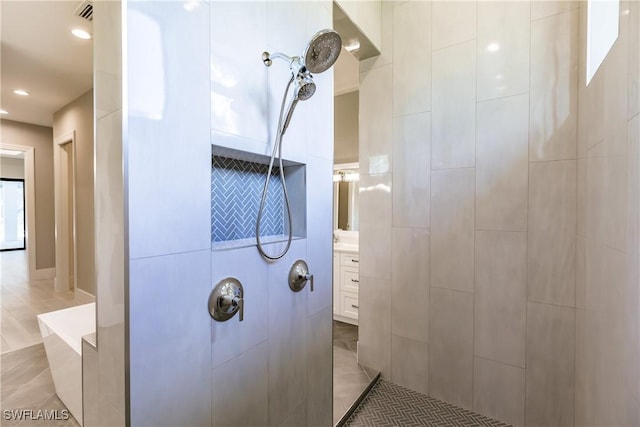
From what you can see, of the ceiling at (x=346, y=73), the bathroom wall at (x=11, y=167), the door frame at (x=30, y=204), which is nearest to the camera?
the ceiling at (x=346, y=73)

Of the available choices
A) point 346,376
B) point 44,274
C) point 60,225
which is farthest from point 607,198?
point 44,274

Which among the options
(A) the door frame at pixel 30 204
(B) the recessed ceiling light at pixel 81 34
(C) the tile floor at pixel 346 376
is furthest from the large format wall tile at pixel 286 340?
(A) the door frame at pixel 30 204

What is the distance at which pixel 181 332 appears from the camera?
0.92m

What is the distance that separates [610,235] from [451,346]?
121cm

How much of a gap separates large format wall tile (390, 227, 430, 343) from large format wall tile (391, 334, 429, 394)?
0.05 m

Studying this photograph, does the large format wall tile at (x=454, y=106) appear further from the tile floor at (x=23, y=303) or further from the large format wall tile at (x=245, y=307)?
the tile floor at (x=23, y=303)

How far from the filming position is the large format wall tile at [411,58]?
1947mm

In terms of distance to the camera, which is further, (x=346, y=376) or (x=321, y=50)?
(x=346, y=376)

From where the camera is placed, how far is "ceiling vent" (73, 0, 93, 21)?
210 centimetres

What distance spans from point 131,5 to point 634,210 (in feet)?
4.70

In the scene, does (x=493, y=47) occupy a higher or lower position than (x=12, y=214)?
higher

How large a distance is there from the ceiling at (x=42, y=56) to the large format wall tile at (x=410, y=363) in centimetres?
340

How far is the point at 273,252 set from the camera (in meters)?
1.27

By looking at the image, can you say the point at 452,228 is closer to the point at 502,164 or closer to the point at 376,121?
the point at 502,164
